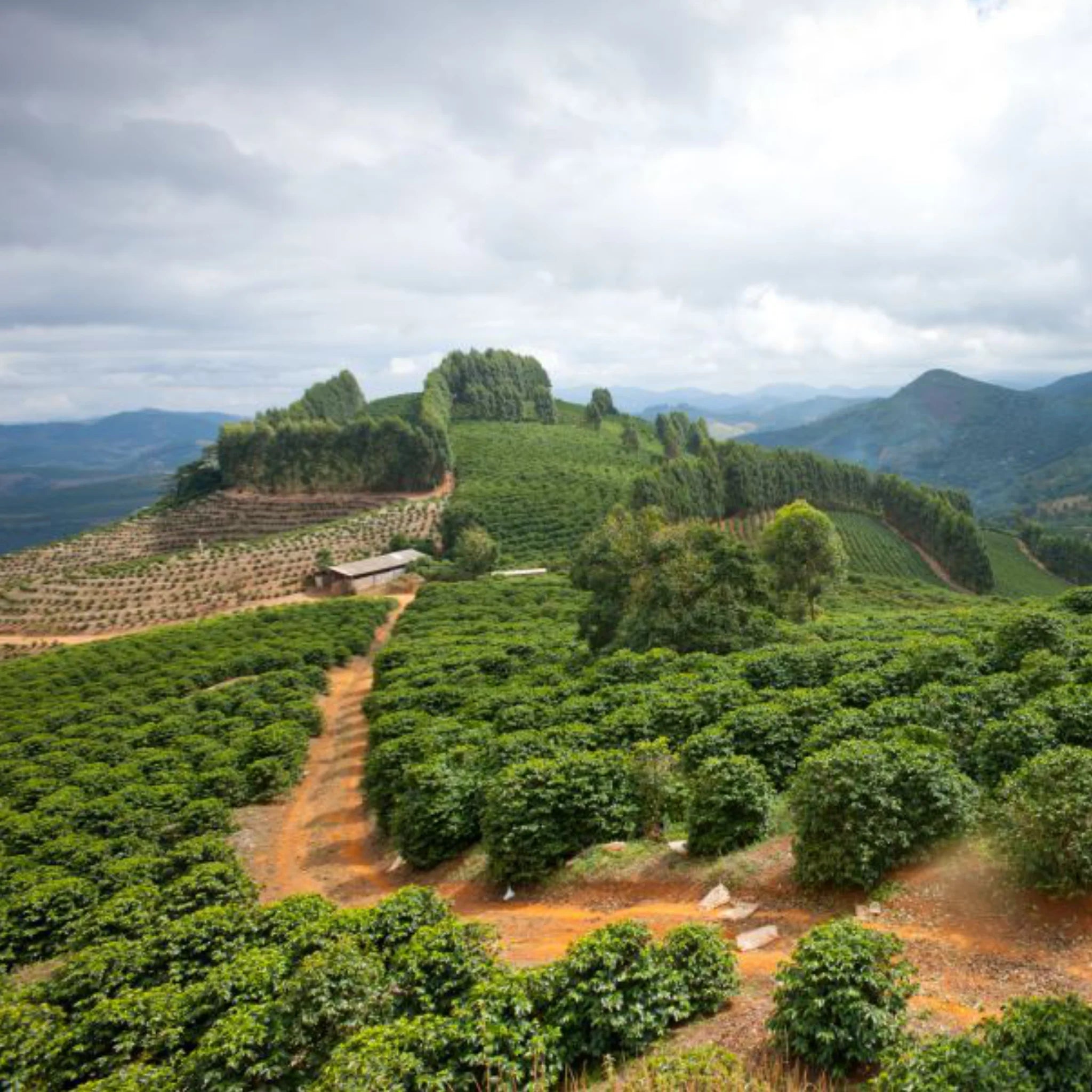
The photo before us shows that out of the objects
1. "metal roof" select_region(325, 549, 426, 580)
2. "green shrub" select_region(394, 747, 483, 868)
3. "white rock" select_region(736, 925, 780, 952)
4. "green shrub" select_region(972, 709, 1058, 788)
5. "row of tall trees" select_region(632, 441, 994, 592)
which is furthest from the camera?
"row of tall trees" select_region(632, 441, 994, 592)

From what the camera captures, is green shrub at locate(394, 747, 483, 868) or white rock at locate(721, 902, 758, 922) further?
green shrub at locate(394, 747, 483, 868)

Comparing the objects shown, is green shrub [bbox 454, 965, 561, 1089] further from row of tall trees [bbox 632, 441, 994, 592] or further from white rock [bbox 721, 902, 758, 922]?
row of tall trees [bbox 632, 441, 994, 592]

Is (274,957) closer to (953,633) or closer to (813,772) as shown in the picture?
(813,772)

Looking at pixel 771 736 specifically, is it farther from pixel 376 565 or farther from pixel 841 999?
pixel 376 565

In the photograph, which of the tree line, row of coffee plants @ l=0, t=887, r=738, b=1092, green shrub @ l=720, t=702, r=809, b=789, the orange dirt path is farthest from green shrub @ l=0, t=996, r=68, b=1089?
the tree line

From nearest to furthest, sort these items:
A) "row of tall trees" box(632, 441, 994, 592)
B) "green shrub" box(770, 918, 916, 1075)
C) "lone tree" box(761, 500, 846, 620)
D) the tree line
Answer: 1. "green shrub" box(770, 918, 916, 1075)
2. "lone tree" box(761, 500, 846, 620)
3. "row of tall trees" box(632, 441, 994, 592)
4. the tree line

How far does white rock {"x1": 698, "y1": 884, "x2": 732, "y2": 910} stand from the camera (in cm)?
1178

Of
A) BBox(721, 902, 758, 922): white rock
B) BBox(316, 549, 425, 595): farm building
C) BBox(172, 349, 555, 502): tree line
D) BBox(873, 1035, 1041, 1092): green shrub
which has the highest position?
BBox(172, 349, 555, 502): tree line

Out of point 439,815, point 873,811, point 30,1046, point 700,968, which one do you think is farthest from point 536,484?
point 700,968

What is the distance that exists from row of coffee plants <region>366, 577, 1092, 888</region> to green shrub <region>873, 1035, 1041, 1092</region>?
14.3 feet

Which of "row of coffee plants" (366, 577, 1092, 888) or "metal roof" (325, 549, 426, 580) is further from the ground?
"row of coffee plants" (366, 577, 1092, 888)

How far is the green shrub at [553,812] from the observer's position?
46.5 ft

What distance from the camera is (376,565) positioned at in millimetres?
76250

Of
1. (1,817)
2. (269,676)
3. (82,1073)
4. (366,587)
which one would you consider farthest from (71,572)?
(82,1073)
